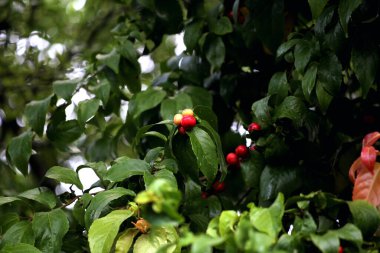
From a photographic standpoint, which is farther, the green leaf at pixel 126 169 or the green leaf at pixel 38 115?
the green leaf at pixel 38 115

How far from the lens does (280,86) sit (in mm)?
1216

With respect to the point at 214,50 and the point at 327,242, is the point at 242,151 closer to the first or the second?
the point at 214,50

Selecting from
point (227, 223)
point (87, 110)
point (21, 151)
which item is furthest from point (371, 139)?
point (21, 151)

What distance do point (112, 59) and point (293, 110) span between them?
547mm

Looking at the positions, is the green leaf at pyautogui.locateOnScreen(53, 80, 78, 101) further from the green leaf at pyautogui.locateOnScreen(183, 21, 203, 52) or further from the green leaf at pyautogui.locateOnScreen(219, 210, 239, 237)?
the green leaf at pyautogui.locateOnScreen(219, 210, 239, 237)

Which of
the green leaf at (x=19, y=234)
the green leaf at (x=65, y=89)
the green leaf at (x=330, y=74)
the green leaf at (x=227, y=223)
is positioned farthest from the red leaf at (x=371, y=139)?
the green leaf at (x=65, y=89)

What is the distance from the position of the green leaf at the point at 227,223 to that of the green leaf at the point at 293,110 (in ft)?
1.30

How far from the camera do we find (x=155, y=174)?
98 cm

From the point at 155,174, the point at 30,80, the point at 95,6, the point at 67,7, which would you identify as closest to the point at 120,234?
the point at 155,174

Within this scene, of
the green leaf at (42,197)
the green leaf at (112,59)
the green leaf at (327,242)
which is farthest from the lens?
the green leaf at (112,59)

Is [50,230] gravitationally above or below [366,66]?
below

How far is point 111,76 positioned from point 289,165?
0.56 m

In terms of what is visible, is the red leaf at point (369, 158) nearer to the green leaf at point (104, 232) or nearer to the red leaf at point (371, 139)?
the red leaf at point (371, 139)

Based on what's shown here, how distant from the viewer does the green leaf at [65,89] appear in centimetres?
139
